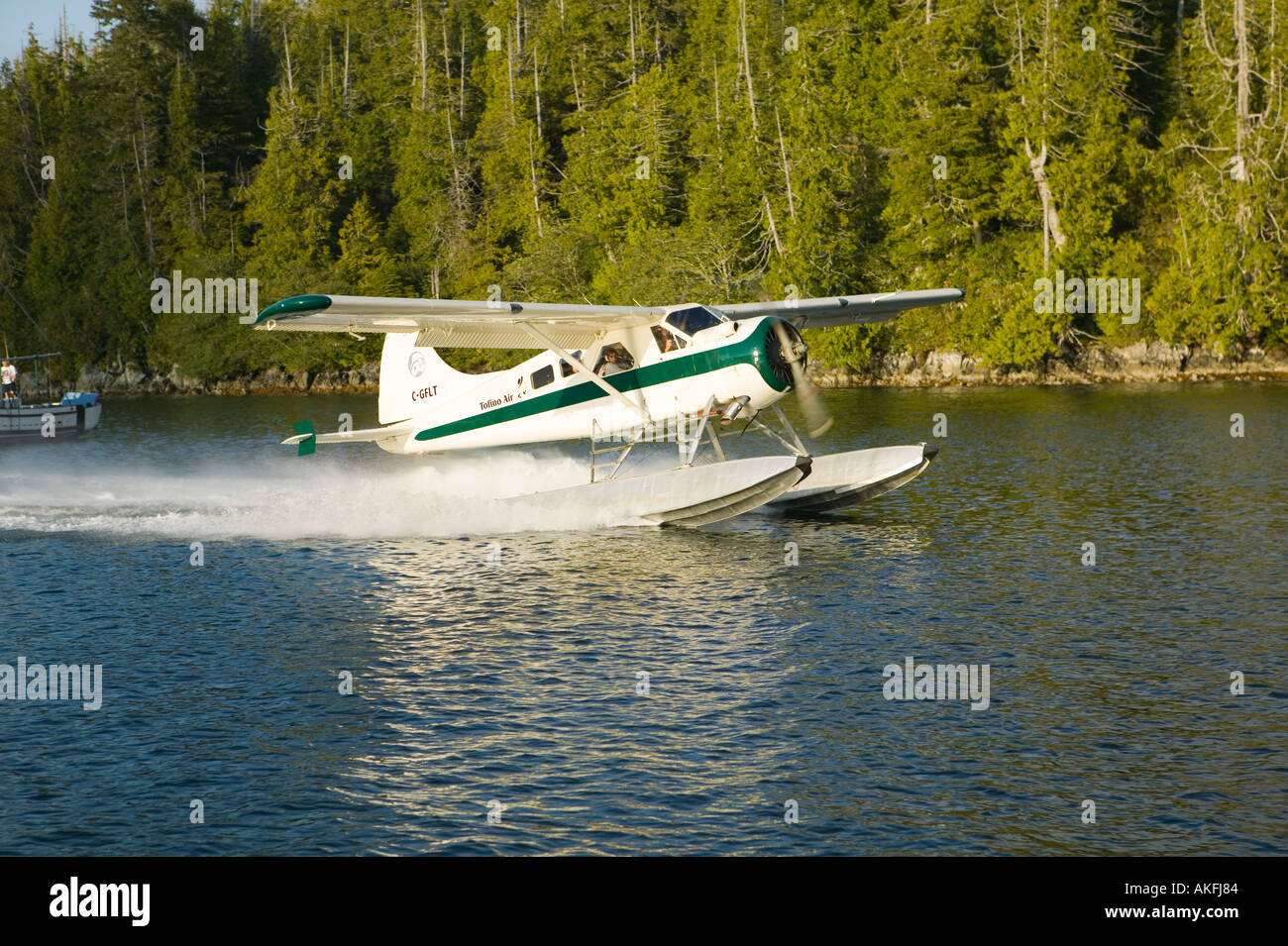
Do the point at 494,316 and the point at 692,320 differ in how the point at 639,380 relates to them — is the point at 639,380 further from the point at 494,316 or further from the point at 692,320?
the point at 494,316

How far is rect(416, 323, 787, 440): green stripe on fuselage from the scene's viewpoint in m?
17.0

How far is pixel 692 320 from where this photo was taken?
17938mm

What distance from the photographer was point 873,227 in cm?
5616

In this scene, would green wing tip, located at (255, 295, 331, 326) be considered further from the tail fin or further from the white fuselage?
the tail fin

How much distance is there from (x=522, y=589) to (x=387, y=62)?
78098 millimetres

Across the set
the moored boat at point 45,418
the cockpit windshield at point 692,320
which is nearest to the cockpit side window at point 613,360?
the cockpit windshield at point 692,320

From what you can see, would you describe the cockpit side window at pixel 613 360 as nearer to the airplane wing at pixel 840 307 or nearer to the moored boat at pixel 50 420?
the airplane wing at pixel 840 307

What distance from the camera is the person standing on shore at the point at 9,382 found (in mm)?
37062

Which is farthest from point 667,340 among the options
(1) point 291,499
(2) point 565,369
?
(1) point 291,499

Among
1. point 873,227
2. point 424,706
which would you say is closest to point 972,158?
point 873,227

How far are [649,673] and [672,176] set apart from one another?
2129 inches

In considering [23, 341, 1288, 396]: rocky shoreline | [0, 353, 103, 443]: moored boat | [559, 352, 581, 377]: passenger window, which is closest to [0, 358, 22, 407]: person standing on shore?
[0, 353, 103, 443]: moored boat

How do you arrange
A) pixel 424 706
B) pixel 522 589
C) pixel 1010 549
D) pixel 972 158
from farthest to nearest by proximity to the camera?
pixel 972 158
pixel 1010 549
pixel 522 589
pixel 424 706
